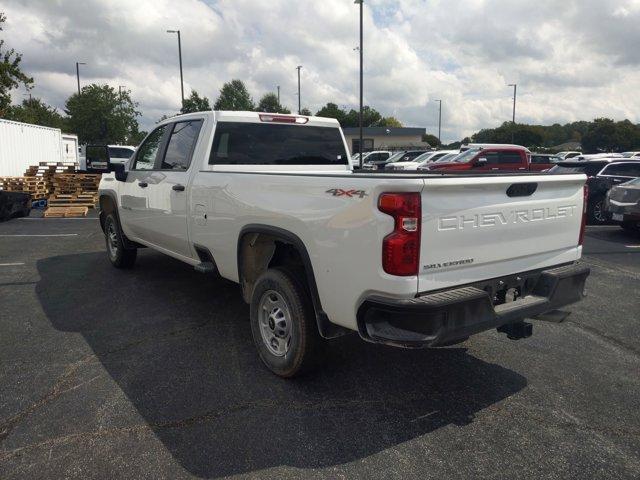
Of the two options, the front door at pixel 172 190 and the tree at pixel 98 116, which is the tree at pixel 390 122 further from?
the front door at pixel 172 190

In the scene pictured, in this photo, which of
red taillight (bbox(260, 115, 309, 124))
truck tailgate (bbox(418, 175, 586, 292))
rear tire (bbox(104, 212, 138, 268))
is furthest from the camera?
rear tire (bbox(104, 212, 138, 268))

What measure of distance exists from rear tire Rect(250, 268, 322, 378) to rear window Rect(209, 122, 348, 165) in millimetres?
1646

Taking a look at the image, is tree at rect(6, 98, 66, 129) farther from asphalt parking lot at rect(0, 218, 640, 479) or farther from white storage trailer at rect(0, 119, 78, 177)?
asphalt parking lot at rect(0, 218, 640, 479)

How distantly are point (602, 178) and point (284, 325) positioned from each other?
468 inches

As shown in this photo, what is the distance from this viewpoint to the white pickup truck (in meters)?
2.82

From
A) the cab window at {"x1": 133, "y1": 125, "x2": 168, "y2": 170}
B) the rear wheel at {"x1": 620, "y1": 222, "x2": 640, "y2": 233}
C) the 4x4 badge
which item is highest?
the cab window at {"x1": 133, "y1": 125, "x2": 168, "y2": 170}

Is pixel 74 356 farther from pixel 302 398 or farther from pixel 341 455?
pixel 341 455

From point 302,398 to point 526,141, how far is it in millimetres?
98677

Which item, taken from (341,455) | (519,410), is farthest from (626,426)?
(341,455)

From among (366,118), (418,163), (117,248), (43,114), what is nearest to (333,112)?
(366,118)

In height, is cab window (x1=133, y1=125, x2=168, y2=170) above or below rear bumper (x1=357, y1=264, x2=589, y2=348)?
above

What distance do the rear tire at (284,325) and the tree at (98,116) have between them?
163 feet

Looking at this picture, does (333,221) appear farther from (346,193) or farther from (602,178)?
(602,178)

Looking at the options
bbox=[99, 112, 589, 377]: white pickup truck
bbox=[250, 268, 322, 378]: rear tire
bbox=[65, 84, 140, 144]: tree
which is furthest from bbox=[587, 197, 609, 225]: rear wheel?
bbox=[65, 84, 140, 144]: tree
